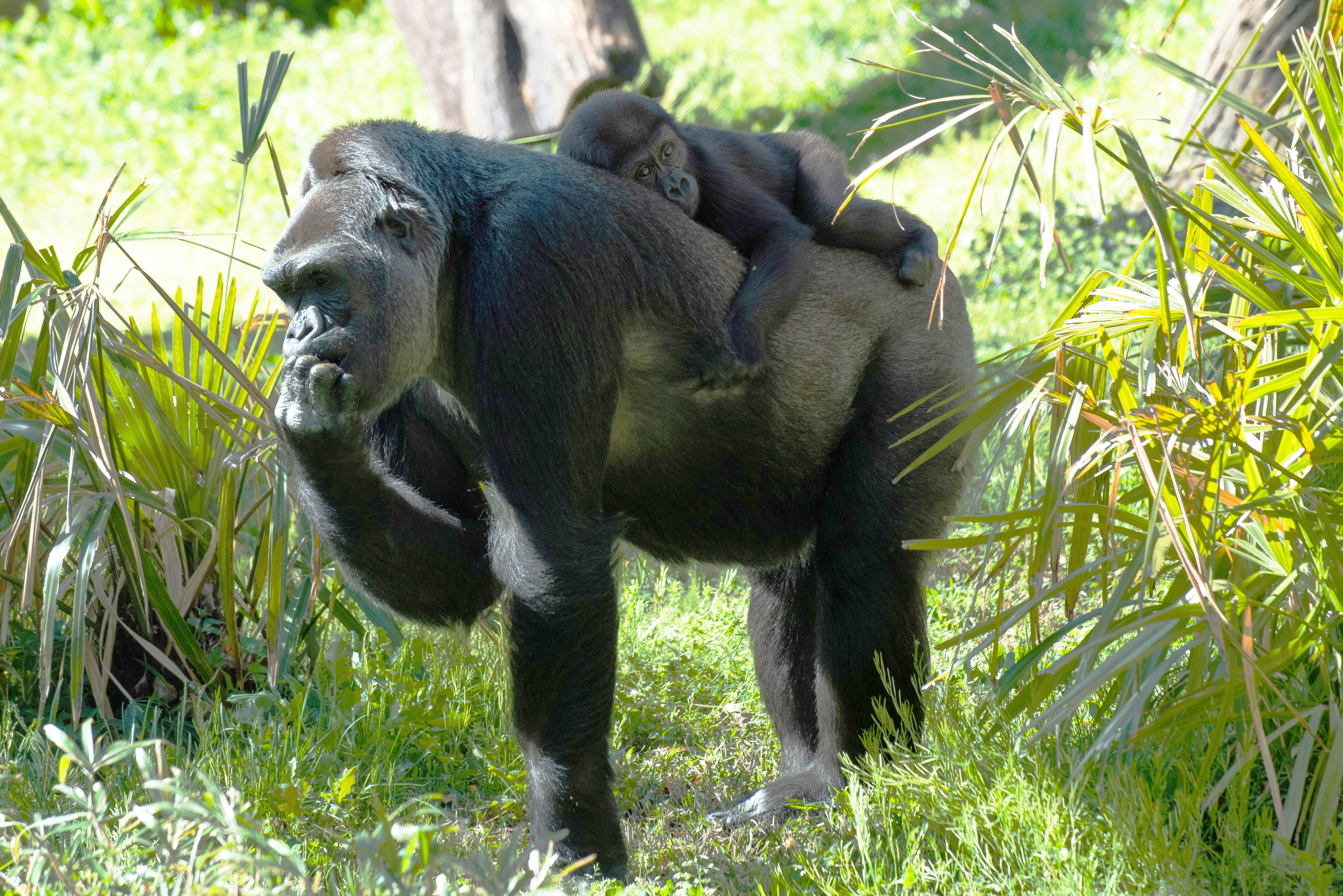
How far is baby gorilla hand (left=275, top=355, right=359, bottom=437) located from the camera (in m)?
2.10

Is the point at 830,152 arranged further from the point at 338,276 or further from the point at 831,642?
the point at 338,276

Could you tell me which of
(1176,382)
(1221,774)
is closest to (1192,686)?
(1221,774)

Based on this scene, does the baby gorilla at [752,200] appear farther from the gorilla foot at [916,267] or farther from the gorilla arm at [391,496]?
the gorilla arm at [391,496]

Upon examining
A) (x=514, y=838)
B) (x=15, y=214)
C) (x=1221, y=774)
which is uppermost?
(x=1221, y=774)

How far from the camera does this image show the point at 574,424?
7.47 ft

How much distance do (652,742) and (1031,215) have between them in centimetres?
461

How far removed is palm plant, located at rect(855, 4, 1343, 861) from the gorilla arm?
38.9 inches

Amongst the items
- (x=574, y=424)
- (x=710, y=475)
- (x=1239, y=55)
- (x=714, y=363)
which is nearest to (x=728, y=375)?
(x=714, y=363)

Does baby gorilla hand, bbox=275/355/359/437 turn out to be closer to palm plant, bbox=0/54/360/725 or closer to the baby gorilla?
palm plant, bbox=0/54/360/725

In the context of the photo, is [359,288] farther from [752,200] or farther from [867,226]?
[867,226]

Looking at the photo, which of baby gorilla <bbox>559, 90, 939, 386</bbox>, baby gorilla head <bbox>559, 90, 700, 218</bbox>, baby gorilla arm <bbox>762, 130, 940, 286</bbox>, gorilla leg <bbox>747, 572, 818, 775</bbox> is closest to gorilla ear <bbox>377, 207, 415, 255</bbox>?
baby gorilla <bbox>559, 90, 939, 386</bbox>

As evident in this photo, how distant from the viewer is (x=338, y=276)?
2.18m

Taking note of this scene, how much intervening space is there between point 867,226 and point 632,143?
2.00ft

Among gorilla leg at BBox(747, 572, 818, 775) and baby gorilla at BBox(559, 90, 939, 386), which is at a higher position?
baby gorilla at BBox(559, 90, 939, 386)
